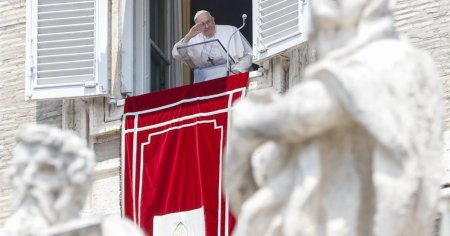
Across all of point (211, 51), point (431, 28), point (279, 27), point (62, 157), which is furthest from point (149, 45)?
point (62, 157)

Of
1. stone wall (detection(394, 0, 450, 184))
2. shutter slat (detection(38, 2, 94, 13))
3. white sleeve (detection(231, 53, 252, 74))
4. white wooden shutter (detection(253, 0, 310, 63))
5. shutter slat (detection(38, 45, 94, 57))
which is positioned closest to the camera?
stone wall (detection(394, 0, 450, 184))

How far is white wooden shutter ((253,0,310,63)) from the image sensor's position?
2056 centimetres

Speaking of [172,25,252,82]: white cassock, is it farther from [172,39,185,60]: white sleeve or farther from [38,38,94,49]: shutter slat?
[38,38,94,49]: shutter slat

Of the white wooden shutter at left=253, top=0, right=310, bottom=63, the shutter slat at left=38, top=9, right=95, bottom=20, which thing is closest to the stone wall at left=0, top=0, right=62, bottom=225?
the shutter slat at left=38, top=9, right=95, bottom=20

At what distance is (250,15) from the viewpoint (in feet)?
79.2

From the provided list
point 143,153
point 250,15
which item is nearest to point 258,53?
point 143,153

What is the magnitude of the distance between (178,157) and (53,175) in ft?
34.3

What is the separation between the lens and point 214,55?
845 inches

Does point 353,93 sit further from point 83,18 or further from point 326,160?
point 83,18

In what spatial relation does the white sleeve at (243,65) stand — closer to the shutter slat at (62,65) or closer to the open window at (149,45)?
the open window at (149,45)

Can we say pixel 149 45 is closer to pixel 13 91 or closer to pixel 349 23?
pixel 13 91

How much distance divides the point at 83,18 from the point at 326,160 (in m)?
11.5

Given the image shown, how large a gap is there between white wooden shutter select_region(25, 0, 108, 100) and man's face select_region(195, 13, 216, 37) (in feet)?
2.62

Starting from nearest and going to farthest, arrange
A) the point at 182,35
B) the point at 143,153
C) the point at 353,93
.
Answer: the point at 353,93 < the point at 143,153 < the point at 182,35
